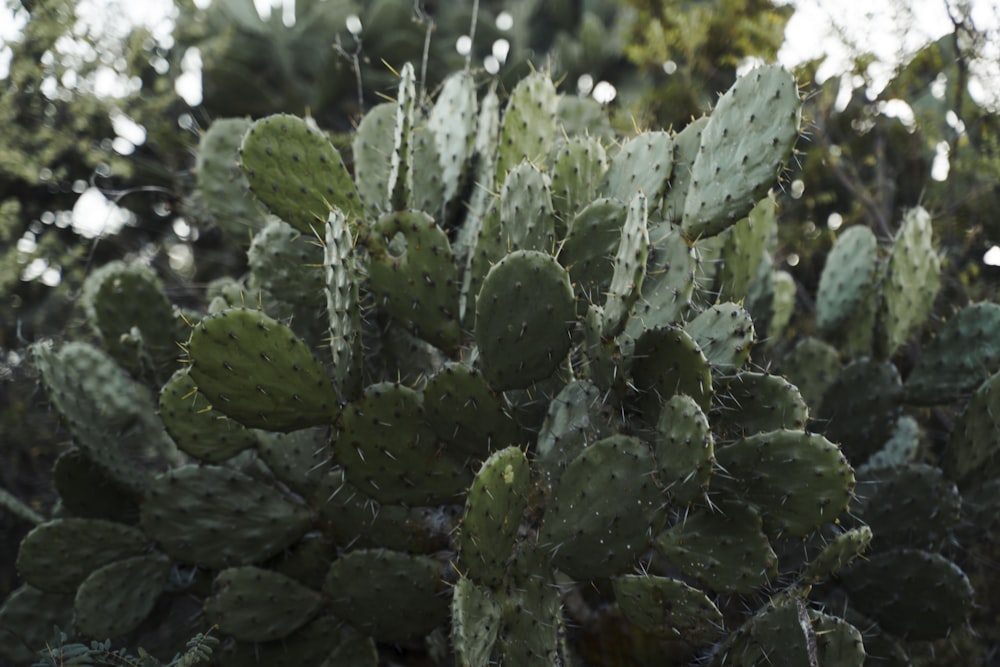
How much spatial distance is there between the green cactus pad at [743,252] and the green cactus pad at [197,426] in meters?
1.10

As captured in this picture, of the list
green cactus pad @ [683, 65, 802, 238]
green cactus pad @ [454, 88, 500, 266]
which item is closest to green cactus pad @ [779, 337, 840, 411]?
green cactus pad @ [683, 65, 802, 238]

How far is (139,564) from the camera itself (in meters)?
2.05

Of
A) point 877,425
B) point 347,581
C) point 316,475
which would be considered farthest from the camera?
point 877,425

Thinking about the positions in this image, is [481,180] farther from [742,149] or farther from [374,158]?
[742,149]

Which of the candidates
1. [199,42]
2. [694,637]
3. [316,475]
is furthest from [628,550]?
[199,42]

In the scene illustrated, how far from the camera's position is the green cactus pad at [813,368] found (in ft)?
7.56

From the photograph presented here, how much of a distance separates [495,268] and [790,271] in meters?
1.97

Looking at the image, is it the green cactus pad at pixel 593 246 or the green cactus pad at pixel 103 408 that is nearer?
the green cactus pad at pixel 593 246

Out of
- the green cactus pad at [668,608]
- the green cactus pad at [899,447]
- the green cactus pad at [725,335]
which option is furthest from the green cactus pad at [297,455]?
the green cactus pad at [899,447]

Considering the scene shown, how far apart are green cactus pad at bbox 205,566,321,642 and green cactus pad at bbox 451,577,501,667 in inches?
20.5

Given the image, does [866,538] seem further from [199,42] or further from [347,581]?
[199,42]

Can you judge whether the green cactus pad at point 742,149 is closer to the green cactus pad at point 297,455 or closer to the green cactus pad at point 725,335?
the green cactus pad at point 725,335

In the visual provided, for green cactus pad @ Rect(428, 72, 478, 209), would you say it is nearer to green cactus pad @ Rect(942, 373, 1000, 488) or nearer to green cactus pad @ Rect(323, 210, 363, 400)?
green cactus pad @ Rect(323, 210, 363, 400)

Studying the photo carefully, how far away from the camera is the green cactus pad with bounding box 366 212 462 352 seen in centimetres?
180
